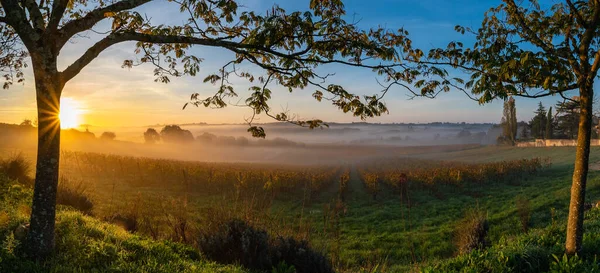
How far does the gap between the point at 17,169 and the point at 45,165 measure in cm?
1117

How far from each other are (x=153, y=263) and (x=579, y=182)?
766cm

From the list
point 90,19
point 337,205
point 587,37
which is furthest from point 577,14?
point 90,19

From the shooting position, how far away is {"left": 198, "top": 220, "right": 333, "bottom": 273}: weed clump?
21.1 feet

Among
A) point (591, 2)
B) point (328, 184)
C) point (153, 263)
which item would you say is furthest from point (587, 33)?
point (328, 184)

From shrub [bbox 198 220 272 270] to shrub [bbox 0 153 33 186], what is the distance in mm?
11002

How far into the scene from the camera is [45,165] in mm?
5699

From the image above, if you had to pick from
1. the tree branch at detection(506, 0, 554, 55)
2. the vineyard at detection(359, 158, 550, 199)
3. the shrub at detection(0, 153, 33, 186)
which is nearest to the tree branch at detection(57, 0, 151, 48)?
the tree branch at detection(506, 0, 554, 55)

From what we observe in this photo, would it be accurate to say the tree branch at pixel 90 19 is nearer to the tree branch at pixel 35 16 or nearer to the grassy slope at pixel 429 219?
the tree branch at pixel 35 16

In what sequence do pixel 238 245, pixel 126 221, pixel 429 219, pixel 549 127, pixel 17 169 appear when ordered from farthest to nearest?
pixel 549 127, pixel 429 219, pixel 17 169, pixel 126 221, pixel 238 245

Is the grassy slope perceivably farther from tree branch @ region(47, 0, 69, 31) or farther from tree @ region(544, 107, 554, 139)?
tree @ region(544, 107, 554, 139)

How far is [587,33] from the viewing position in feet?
19.4

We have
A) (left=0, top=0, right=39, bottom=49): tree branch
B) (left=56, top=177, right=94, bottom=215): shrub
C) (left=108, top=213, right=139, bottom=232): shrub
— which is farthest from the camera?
(left=56, top=177, right=94, bottom=215): shrub

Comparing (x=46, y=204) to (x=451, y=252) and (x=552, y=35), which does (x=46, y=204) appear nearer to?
(x=552, y=35)

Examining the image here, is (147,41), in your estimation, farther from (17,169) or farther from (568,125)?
(568,125)
